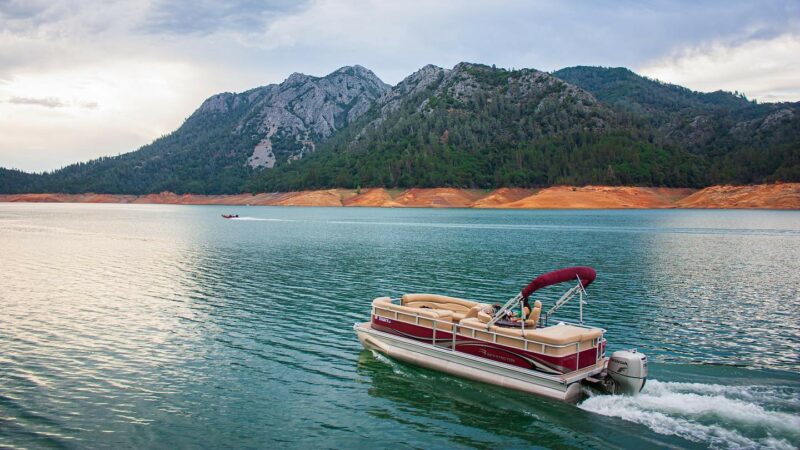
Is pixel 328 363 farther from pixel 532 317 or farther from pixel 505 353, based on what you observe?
pixel 532 317

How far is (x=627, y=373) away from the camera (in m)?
19.5

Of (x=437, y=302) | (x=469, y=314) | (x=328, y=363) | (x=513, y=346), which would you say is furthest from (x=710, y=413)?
(x=328, y=363)

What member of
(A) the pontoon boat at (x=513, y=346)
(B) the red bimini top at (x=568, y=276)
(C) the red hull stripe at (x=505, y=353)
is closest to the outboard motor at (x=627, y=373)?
(A) the pontoon boat at (x=513, y=346)

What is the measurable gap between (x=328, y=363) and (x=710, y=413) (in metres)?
14.8

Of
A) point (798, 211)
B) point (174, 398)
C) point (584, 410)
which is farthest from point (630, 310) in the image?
point (798, 211)

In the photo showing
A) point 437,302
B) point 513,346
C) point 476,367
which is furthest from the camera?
point 437,302

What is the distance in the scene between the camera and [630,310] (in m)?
35.4

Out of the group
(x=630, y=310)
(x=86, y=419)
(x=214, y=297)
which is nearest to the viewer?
(x=86, y=419)

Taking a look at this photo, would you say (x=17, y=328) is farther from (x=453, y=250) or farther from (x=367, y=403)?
(x=453, y=250)

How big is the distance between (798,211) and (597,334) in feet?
706

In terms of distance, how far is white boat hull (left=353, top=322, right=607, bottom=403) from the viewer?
19656mm

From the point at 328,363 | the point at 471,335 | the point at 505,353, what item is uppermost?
the point at 471,335

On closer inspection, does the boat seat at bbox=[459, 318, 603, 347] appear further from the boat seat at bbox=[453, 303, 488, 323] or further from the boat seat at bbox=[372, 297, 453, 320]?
the boat seat at bbox=[372, 297, 453, 320]

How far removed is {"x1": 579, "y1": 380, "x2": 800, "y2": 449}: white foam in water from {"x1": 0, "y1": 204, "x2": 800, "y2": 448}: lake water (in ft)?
0.24
